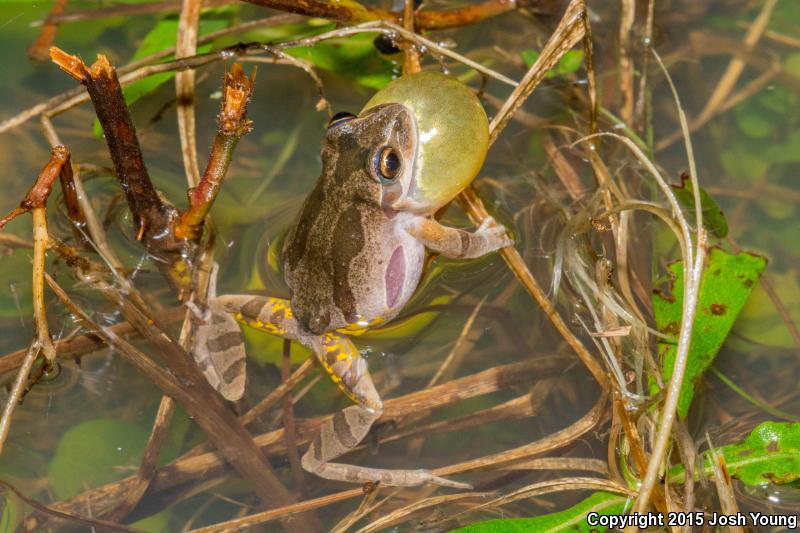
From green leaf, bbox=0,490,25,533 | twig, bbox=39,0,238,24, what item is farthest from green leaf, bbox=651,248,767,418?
green leaf, bbox=0,490,25,533

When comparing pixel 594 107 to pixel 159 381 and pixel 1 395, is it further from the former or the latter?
pixel 1 395

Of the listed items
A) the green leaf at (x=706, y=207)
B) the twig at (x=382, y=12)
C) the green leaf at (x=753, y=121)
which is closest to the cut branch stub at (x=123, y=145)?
the twig at (x=382, y=12)

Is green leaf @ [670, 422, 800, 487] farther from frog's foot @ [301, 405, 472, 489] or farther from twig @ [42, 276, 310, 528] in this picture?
twig @ [42, 276, 310, 528]

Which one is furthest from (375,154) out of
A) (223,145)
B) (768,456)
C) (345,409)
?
(768,456)

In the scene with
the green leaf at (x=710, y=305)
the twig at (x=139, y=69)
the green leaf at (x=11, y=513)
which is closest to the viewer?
the green leaf at (x=710, y=305)

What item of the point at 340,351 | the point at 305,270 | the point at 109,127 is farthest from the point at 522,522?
the point at 109,127

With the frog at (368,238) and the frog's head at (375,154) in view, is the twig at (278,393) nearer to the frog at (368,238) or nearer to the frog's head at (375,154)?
the frog at (368,238)
